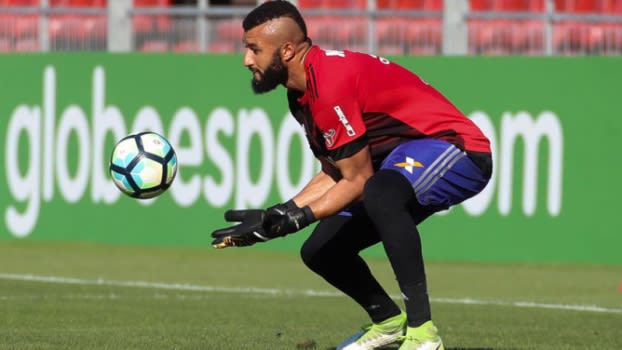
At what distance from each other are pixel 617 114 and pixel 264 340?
24.1 feet

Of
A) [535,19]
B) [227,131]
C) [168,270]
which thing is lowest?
[168,270]

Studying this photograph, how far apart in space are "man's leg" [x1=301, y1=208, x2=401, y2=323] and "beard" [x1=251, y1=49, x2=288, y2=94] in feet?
3.14

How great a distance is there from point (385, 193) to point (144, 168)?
195 cm

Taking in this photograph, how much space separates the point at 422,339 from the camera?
780cm

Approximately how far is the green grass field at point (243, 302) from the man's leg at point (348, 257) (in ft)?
2.36

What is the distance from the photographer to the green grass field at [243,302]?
9547 millimetres

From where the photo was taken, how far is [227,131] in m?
17.1

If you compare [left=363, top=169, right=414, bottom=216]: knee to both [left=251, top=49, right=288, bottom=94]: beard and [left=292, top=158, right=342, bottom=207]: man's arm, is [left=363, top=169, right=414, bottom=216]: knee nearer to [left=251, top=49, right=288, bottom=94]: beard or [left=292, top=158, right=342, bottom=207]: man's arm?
[left=292, top=158, right=342, bottom=207]: man's arm

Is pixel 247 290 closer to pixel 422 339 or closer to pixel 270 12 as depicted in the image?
pixel 422 339

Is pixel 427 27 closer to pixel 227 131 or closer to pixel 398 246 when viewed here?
pixel 227 131

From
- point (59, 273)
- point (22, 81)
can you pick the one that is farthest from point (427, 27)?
point (59, 273)

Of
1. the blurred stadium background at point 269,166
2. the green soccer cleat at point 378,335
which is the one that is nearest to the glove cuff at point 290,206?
the green soccer cleat at point 378,335

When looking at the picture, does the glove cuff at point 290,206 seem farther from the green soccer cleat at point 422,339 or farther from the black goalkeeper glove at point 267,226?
the green soccer cleat at point 422,339

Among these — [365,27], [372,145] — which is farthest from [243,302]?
[365,27]
